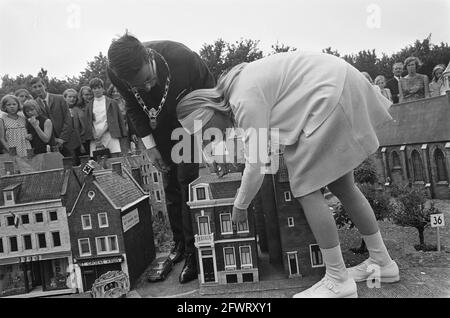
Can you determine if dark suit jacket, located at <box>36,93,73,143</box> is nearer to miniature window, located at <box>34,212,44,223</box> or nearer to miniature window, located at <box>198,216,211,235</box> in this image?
miniature window, located at <box>34,212,44,223</box>

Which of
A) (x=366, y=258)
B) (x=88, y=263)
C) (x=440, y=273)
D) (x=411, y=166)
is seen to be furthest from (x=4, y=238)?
(x=411, y=166)

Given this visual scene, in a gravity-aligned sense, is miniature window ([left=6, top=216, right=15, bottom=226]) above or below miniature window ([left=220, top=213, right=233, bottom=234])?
above

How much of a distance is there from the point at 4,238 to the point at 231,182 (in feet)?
4.95

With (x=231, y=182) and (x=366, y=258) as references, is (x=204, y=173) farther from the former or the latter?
(x=366, y=258)

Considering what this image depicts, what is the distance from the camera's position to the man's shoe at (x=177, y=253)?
2.72 m

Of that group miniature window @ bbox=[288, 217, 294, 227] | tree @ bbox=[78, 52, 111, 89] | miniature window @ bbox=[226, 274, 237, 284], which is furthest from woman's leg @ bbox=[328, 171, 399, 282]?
tree @ bbox=[78, 52, 111, 89]

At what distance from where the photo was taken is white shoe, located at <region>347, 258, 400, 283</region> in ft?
7.75

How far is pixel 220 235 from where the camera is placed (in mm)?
2426

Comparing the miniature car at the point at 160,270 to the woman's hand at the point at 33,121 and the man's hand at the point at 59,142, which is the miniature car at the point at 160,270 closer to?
the man's hand at the point at 59,142

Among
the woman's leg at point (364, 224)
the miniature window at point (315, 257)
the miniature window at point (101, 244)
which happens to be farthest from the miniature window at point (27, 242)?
the woman's leg at point (364, 224)

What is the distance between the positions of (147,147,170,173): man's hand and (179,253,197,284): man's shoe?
59cm

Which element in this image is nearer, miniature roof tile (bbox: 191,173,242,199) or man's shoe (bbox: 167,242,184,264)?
miniature roof tile (bbox: 191,173,242,199)

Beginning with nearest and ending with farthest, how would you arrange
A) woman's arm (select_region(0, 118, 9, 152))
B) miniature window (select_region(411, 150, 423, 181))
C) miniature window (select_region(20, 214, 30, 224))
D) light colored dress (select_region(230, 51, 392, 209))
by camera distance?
light colored dress (select_region(230, 51, 392, 209)) < miniature window (select_region(20, 214, 30, 224)) < woman's arm (select_region(0, 118, 9, 152)) < miniature window (select_region(411, 150, 423, 181))

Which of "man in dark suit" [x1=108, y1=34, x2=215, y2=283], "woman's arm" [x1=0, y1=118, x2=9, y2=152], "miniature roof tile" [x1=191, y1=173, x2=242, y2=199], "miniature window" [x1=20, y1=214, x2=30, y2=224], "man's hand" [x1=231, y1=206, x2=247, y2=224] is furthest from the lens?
"woman's arm" [x1=0, y1=118, x2=9, y2=152]
